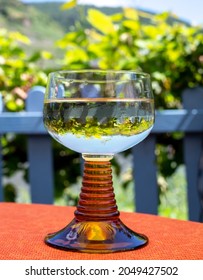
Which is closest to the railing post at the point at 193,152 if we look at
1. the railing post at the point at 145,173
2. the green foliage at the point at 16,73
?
the railing post at the point at 145,173

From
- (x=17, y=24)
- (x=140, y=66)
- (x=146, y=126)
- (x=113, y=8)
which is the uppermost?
(x=17, y=24)

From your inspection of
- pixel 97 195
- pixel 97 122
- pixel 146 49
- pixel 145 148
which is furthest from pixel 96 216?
pixel 146 49

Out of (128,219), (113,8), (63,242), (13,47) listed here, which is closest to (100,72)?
(63,242)

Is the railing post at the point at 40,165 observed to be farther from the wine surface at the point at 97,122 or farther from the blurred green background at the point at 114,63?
the wine surface at the point at 97,122

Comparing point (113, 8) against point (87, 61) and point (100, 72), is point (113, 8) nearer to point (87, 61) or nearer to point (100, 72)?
point (87, 61)

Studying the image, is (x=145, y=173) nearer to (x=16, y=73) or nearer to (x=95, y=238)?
(x=16, y=73)

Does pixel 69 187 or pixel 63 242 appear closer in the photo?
pixel 63 242
